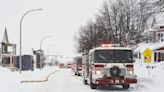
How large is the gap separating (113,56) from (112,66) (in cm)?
79

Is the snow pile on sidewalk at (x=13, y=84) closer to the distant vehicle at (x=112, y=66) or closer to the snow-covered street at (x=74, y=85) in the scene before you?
the snow-covered street at (x=74, y=85)

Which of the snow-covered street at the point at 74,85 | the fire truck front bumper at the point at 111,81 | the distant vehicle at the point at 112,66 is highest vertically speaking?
the distant vehicle at the point at 112,66

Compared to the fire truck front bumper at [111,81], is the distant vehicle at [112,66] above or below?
above

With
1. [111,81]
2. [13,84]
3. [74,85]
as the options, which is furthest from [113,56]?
[74,85]

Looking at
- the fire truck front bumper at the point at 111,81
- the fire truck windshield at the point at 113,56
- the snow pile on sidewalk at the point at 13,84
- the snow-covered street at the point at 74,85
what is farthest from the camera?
the fire truck windshield at the point at 113,56

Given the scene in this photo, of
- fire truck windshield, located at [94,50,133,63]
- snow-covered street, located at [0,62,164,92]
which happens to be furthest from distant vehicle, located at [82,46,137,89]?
snow-covered street, located at [0,62,164,92]

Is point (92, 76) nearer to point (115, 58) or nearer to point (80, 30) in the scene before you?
point (115, 58)

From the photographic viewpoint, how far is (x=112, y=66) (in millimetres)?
23844

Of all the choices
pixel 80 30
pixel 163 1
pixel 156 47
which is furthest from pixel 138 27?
pixel 80 30

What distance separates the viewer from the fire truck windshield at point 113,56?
955 inches

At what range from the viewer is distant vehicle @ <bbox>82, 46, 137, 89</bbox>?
78.4 feet

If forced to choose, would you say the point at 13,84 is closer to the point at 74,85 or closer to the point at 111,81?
the point at 74,85

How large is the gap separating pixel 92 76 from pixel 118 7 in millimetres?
33669

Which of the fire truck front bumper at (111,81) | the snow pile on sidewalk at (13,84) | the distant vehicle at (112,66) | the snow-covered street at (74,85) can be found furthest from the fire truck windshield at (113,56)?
the snow pile on sidewalk at (13,84)
